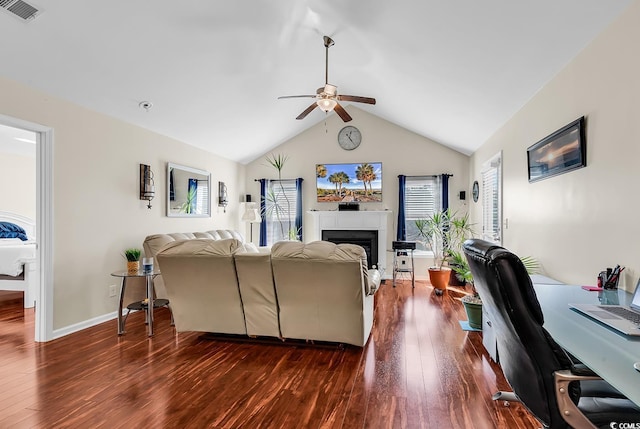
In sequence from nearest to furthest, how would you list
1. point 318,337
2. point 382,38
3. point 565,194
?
point 565,194
point 318,337
point 382,38

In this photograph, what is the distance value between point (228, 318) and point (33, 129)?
8.43 feet

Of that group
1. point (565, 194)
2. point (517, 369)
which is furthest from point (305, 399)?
point (565, 194)

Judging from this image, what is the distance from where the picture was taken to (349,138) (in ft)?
23.5

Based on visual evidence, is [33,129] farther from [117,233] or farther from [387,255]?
[387,255]

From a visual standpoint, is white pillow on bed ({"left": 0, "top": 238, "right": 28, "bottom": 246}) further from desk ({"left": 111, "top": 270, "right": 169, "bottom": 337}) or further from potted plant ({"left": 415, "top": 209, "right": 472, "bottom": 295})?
potted plant ({"left": 415, "top": 209, "right": 472, "bottom": 295})

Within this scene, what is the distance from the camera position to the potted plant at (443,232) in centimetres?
620

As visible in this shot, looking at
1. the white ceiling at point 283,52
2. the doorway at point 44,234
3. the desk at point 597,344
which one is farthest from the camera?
the doorway at point 44,234

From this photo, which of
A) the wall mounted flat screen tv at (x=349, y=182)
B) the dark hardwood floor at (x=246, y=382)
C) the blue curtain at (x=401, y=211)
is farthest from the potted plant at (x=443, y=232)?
the dark hardwood floor at (x=246, y=382)

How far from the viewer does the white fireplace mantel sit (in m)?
6.74

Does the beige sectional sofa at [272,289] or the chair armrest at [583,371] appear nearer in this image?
the chair armrest at [583,371]

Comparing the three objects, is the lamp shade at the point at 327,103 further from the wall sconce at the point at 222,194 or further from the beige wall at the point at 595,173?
the wall sconce at the point at 222,194

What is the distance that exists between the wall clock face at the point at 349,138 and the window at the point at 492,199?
2.51m

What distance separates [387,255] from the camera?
694 cm

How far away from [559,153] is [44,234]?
4714 millimetres
